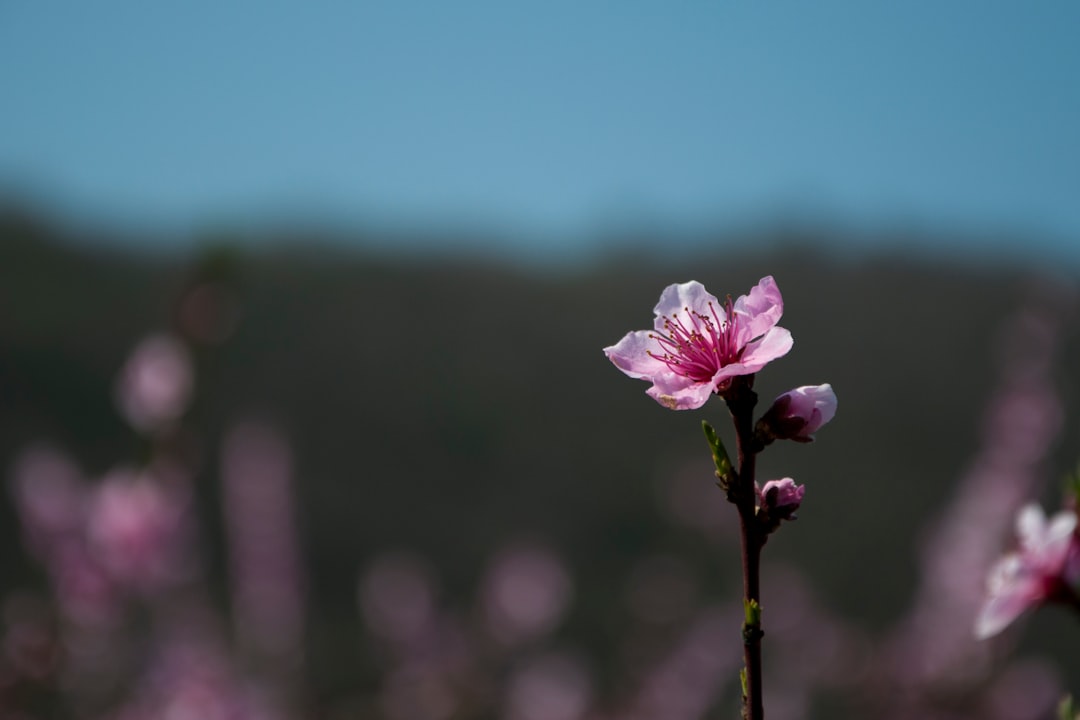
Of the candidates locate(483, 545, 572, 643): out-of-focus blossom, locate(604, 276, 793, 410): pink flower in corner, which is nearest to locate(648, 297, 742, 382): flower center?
locate(604, 276, 793, 410): pink flower in corner

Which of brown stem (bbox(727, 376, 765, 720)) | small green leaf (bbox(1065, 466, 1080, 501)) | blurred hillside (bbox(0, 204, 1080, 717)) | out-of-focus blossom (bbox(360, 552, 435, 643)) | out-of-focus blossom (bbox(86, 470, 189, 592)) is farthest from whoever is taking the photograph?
blurred hillside (bbox(0, 204, 1080, 717))

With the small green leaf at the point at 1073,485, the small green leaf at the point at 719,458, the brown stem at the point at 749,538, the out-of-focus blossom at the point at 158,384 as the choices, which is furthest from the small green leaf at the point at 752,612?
the out-of-focus blossom at the point at 158,384

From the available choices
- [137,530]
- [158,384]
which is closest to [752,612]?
[137,530]

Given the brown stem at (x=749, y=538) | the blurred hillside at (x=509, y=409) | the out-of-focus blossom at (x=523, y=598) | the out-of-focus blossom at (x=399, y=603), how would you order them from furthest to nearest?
the blurred hillside at (x=509, y=409)
the out-of-focus blossom at (x=523, y=598)
the out-of-focus blossom at (x=399, y=603)
the brown stem at (x=749, y=538)

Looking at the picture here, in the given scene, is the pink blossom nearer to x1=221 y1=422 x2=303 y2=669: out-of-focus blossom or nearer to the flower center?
the flower center

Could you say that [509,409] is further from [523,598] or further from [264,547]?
[264,547]

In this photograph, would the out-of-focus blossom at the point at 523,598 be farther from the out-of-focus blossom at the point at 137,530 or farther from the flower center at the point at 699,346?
the flower center at the point at 699,346

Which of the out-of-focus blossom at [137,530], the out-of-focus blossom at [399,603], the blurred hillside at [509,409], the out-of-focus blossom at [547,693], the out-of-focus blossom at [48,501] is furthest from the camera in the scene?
the blurred hillside at [509,409]
